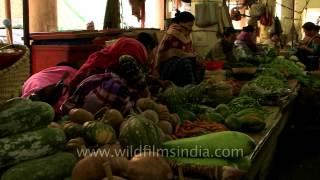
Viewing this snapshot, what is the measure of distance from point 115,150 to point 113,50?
1964mm

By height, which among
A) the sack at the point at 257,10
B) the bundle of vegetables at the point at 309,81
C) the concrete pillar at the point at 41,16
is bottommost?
the bundle of vegetables at the point at 309,81

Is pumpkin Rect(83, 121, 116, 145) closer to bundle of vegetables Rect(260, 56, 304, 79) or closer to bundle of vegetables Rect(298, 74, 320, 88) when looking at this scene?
bundle of vegetables Rect(260, 56, 304, 79)

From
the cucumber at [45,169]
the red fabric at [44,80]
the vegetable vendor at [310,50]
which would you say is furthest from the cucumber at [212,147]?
the vegetable vendor at [310,50]

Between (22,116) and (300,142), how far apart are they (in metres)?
5.73

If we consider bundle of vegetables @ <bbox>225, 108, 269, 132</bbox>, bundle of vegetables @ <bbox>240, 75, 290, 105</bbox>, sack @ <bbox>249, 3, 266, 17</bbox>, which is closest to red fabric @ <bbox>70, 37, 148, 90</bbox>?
bundle of vegetables @ <bbox>225, 108, 269, 132</bbox>

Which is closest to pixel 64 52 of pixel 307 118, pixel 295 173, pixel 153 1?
pixel 295 173

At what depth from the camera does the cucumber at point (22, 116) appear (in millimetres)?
2236

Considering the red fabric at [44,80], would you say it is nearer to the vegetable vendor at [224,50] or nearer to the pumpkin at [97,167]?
the pumpkin at [97,167]

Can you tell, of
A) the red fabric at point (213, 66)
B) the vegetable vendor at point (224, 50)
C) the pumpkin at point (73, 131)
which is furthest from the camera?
the vegetable vendor at point (224, 50)

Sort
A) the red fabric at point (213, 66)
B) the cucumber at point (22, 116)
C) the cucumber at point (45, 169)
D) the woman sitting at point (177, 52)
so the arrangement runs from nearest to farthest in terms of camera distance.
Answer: the cucumber at point (45, 169) < the cucumber at point (22, 116) < the woman sitting at point (177, 52) < the red fabric at point (213, 66)

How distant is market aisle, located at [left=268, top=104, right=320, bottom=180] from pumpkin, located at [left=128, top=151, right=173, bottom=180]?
15.1 feet

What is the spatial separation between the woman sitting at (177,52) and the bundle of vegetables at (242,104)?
4.25 ft

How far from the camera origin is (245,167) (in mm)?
2545

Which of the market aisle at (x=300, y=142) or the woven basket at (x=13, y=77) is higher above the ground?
the woven basket at (x=13, y=77)
